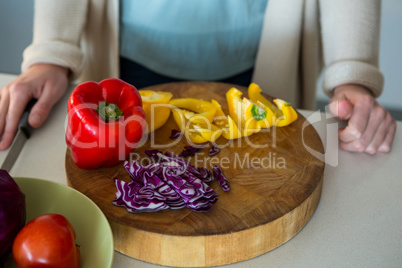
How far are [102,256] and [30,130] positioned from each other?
0.60 metres

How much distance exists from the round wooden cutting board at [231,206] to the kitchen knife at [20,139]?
16 cm

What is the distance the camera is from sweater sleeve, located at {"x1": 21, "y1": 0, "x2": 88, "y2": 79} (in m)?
1.33

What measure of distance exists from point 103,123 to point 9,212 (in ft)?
1.00

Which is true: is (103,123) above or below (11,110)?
above

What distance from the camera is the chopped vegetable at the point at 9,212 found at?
0.63 meters

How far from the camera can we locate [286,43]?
158cm

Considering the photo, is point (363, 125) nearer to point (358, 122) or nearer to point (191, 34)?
point (358, 122)

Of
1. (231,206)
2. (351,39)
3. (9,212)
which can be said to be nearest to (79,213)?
(9,212)

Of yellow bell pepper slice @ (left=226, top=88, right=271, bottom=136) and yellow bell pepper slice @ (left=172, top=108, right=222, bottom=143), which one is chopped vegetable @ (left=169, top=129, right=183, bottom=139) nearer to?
yellow bell pepper slice @ (left=172, top=108, right=222, bottom=143)

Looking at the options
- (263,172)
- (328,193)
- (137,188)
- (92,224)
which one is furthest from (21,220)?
(328,193)

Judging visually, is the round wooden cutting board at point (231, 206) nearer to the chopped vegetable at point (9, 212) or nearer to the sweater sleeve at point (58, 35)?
the chopped vegetable at point (9, 212)

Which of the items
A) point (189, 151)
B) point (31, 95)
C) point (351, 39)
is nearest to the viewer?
point (189, 151)

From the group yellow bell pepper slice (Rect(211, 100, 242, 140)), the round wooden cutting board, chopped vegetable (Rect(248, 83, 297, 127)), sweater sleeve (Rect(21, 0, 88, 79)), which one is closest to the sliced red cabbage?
the round wooden cutting board

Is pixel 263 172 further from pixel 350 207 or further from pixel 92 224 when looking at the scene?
pixel 92 224
